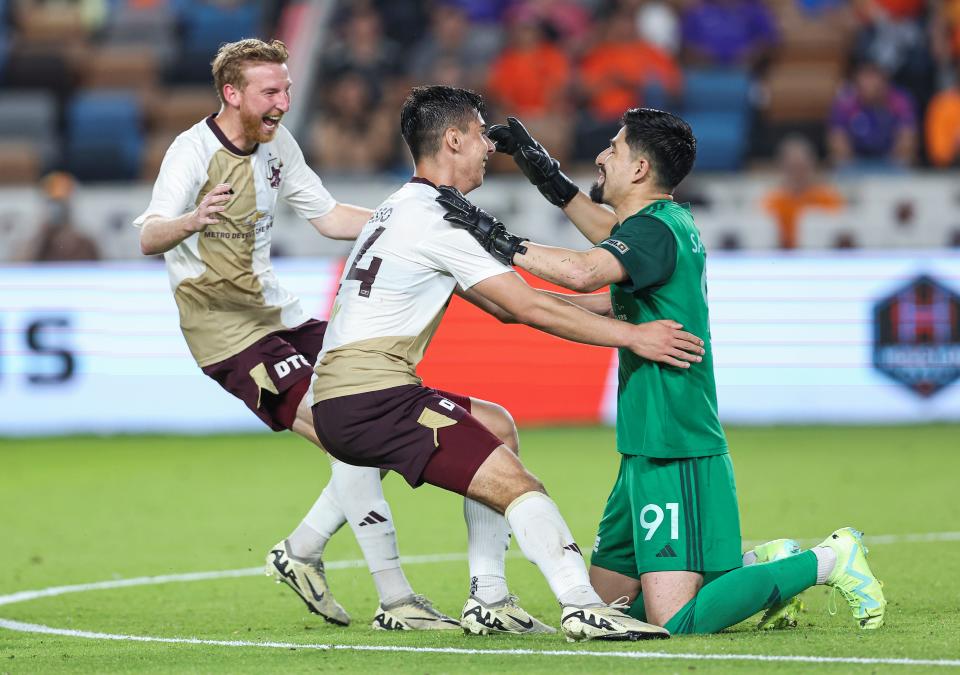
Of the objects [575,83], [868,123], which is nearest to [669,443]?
[868,123]

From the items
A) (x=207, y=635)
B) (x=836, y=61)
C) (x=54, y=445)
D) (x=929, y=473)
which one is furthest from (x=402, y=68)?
(x=207, y=635)

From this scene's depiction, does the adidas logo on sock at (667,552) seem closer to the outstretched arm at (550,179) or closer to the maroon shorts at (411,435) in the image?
the maroon shorts at (411,435)

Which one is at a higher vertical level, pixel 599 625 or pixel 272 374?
pixel 272 374

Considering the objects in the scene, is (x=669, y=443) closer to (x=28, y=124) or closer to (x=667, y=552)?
(x=667, y=552)

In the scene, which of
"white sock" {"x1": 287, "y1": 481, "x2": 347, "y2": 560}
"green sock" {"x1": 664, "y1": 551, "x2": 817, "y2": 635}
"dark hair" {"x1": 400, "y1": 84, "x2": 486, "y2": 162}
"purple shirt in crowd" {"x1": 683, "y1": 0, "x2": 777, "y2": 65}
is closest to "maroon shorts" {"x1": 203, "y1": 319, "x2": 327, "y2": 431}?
"white sock" {"x1": 287, "y1": 481, "x2": 347, "y2": 560}

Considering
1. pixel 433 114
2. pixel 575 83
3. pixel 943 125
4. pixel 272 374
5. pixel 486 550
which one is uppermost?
pixel 575 83

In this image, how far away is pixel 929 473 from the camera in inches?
468

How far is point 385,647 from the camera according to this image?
6.18m

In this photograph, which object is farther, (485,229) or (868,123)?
(868,123)

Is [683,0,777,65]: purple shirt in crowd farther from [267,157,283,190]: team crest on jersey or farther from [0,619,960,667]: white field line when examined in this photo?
[0,619,960,667]: white field line

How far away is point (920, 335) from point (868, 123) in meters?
3.67

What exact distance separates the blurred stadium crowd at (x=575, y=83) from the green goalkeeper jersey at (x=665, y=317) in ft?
30.2

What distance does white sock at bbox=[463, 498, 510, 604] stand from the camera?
255 inches

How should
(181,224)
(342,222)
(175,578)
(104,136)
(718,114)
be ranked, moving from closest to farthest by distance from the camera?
(181,224)
(342,222)
(175,578)
(718,114)
(104,136)
